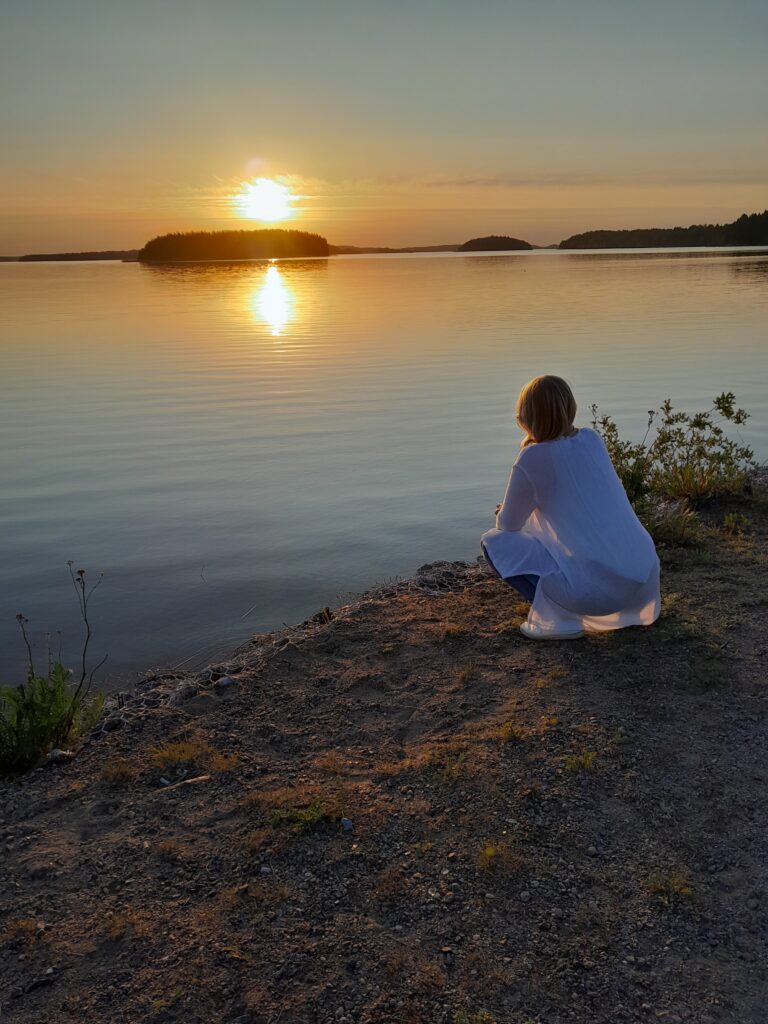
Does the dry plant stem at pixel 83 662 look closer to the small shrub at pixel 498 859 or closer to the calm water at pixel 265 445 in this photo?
the calm water at pixel 265 445

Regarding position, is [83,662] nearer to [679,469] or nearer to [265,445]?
[679,469]

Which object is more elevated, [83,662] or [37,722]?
[83,662]

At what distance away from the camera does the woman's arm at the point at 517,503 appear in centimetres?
505

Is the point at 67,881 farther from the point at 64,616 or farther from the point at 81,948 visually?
the point at 64,616

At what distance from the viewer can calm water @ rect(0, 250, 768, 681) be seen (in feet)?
24.5

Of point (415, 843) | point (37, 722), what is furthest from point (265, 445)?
point (415, 843)

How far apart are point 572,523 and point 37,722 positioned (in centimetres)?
326

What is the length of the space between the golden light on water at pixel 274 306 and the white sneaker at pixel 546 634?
22926 mm

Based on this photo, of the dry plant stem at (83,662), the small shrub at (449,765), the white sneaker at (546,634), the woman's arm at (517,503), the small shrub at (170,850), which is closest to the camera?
the small shrub at (170,850)

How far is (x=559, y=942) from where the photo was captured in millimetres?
3033

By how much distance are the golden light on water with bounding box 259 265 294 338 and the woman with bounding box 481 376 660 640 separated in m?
23.0

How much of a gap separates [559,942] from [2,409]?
50.3 feet

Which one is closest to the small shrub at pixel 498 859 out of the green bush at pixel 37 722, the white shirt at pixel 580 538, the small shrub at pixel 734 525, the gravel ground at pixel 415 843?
the gravel ground at pixel 415 843

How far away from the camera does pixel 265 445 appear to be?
41.2ft
